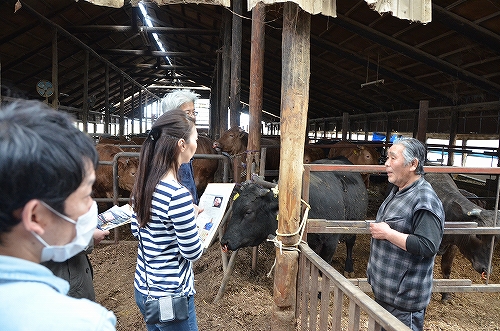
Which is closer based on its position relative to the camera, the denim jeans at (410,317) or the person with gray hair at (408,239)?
the person with gray hair at (408,239)

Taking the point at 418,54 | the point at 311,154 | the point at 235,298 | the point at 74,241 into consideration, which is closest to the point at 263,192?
the point at 235,298

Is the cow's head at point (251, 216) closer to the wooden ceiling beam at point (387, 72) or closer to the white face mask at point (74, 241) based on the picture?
the white face mask at point (74, 241)

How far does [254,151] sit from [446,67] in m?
6.62

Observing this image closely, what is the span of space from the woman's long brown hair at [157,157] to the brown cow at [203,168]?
5535 millimetres

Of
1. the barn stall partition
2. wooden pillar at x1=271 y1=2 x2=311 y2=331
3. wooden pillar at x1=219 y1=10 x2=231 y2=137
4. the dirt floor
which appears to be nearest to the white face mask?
the barn stall partition

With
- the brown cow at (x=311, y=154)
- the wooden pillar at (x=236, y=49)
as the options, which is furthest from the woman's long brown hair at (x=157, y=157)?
the brown cow at (x=311, y=154)

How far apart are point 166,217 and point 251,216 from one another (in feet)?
5.40

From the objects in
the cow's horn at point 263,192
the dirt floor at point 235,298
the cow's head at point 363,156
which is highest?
the cow's head at point 363,156

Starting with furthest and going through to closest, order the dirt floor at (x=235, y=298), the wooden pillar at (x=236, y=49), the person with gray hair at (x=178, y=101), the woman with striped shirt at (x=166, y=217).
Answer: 1. the wooden pillar at (x=236, y=49)
2. the dirt floor at (x=235, y=298)
3. the person with gray hair at (x=178, y=101)
4. the woman with striped shirt at (x=166, y=217)

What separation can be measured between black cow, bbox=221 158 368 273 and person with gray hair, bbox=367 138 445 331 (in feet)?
3.94

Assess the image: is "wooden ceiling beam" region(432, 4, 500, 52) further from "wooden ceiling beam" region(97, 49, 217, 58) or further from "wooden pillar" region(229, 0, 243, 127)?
"wooden ceiling beam" region(97, 49, 217, 58)

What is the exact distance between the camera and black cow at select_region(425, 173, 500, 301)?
10.9ft

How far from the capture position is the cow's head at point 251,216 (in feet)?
10.1

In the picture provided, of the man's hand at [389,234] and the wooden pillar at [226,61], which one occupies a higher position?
the wooden pillar at [226,61]
